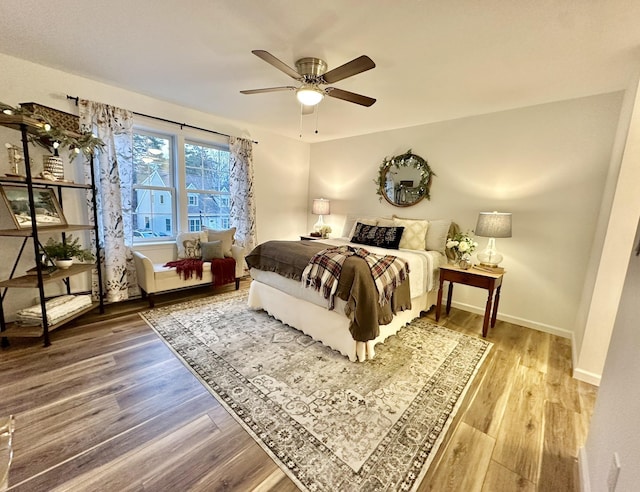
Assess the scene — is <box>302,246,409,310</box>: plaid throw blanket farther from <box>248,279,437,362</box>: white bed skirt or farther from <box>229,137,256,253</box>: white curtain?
<box>229,137,256,253</box>: white curtain

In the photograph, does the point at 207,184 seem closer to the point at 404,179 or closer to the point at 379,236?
the point at 379,236

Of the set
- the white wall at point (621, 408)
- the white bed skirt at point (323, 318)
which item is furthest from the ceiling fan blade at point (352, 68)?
the white bed skirt at point (323, 318)

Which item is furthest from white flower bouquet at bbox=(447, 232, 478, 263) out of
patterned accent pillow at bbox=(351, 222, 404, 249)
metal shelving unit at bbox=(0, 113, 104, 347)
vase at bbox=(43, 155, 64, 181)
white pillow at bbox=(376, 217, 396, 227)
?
vase at bbox=(43, 155, 64, 181)

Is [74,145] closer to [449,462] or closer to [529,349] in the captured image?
[449,462]

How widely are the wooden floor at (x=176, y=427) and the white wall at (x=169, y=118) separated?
136 centimetres

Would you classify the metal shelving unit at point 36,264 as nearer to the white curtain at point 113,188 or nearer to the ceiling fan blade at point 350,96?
the white curtain at point 113,188

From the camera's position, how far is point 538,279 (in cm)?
301

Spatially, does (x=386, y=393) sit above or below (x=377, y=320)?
below

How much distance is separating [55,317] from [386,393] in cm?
296

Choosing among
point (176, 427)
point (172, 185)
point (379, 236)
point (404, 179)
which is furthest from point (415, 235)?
point (172, 185)

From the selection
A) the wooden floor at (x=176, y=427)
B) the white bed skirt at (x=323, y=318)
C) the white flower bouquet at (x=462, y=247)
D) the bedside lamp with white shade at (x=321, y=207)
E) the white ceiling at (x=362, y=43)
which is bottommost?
the wooden floor at (x=176, y=427)

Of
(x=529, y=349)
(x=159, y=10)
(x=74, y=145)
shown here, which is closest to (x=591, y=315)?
(x=529, y=349)

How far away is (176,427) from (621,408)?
209 cm

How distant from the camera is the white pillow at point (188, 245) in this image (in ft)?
12.2
